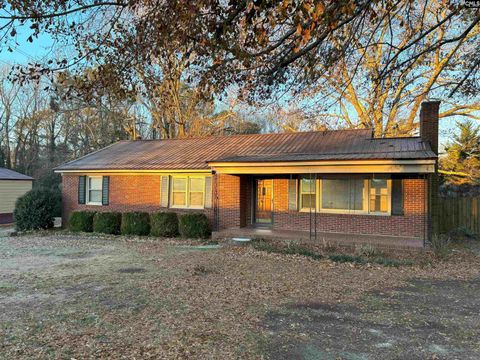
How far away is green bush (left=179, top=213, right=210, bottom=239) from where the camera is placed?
46.3ft

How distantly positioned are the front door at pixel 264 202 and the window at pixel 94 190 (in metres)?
7.23

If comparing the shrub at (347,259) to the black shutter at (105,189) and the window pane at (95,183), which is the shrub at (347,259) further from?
the window pane at (95,183)

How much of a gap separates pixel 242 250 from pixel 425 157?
584cm

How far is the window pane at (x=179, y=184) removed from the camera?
52.9 feet

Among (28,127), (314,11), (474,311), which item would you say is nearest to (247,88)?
(314,11)

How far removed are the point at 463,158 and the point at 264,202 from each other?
1354cm

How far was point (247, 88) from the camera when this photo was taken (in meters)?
7.05

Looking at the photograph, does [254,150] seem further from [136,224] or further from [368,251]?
[368,251]

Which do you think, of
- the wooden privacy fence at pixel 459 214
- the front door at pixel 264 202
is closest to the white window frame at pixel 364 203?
the front door at pixel 264 202

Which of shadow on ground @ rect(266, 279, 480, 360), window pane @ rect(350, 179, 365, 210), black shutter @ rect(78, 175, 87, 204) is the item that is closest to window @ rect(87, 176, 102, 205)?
black shutter @ rect(78, 175, 87, 204)

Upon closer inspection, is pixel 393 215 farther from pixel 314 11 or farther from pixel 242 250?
pixel 314 11

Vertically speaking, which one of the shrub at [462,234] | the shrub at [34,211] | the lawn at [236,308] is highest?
the shrub at [34,211]

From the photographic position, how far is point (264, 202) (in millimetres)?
15352

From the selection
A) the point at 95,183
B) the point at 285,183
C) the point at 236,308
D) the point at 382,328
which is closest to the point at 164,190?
the point at 95,183
